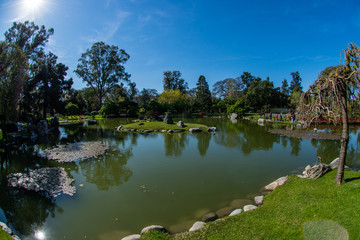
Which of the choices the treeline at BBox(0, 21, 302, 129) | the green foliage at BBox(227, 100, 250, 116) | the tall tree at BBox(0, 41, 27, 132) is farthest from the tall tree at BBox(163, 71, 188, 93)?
the tall tree at BBox(0, 41, 27, 132)

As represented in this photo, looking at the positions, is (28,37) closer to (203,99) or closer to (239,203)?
(239,203)

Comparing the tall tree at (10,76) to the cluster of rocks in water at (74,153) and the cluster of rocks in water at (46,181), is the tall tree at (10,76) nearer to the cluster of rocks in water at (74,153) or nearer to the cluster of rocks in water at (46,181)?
the cluster of rocks in water at (74,153)

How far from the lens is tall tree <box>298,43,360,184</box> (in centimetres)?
462

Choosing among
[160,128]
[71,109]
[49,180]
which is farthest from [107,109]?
[49,180]

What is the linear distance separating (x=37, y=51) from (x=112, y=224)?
2300cm

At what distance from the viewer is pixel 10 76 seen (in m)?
12.7

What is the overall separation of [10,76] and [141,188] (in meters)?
12.9

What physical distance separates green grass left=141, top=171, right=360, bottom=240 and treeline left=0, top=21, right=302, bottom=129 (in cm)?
1504

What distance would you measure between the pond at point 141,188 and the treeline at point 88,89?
579 centimetres

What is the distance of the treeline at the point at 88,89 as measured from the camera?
42.7ft

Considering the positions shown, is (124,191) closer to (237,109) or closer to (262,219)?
(262,219)

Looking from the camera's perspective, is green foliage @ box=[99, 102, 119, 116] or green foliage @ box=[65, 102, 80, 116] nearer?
green foliage @ box=[99, 102, 119, 116]

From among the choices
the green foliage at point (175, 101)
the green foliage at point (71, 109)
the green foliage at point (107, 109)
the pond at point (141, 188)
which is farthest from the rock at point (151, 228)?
the green foliage at point (175, 101)

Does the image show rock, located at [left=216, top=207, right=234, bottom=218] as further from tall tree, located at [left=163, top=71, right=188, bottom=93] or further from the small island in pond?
tall tree, located at [left=163, top=71, right=188, bottom=93]
